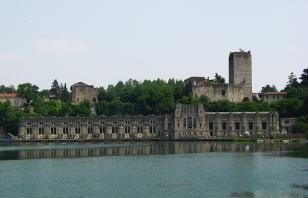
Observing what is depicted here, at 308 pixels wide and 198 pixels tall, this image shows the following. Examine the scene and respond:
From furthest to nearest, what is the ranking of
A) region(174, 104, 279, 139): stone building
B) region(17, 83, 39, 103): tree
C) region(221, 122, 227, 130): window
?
region(17, 83, 39, 103): tree
region(221, 122, 227, 130): window
region(174, 104, 279, 139): stone building

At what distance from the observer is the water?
46.6 meters

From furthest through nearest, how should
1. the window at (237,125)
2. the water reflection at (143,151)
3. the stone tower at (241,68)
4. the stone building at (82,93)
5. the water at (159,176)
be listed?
the stone building at (82,93)
the stone tower at (241,68)
the window at (237,125)
the water reflection at (143,151)
the water at (159,176)

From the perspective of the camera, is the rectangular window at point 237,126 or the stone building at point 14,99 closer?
the rectangular window at point 237,126

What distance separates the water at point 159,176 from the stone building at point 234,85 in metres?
75.9

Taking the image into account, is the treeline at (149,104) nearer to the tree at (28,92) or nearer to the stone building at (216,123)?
the tree at (28,92)

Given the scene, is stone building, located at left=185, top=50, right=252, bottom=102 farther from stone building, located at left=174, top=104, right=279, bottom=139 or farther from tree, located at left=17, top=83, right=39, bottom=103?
tree, located at left=17, top=83, right=39, bottom=103

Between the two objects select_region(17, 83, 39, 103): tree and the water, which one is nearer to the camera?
the water

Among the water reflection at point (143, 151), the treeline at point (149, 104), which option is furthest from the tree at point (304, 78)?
the water reflection at point (143, 151)

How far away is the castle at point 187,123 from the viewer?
439 feet

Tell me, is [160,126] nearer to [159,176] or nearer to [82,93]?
[82,93]

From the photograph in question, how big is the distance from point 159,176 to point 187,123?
79.9m

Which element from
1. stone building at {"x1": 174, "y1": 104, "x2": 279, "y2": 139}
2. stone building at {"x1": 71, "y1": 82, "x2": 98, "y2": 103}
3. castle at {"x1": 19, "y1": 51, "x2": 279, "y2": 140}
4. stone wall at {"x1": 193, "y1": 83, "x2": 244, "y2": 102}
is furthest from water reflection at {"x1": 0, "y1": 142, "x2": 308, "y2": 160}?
stone building at {"x1": 71, "y1": 82, "x2": 98, "y2": 103}

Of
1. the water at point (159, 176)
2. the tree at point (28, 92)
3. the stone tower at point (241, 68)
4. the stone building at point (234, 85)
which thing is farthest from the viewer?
the tree at point (28, 92)

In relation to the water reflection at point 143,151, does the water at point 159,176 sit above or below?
below
